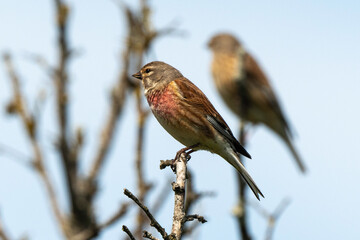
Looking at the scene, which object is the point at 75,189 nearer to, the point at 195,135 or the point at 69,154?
the point at 69,154

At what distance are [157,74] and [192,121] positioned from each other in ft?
2.79

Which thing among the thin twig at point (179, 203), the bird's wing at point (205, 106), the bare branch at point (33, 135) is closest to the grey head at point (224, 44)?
the bare branch at point (33, 135)

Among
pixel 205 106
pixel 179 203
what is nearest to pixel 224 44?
pixel 205 106

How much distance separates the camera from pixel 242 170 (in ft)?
20.2

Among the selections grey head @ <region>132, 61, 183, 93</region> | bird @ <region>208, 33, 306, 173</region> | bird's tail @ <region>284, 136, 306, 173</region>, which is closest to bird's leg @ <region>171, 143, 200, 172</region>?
grey head @ <region>132, 61, 183, 93</region>

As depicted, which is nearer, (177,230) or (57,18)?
(177,230)

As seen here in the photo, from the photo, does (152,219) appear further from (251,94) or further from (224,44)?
(224,44)

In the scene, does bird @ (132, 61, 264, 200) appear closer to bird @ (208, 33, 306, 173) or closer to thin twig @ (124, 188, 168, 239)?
thin twig @ (124, 188, 168, 239)

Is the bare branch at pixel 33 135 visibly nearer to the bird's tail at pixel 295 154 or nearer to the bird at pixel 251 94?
the bird at pixel 251 94

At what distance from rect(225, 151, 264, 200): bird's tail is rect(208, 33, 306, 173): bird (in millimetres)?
3093

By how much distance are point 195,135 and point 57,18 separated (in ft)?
17.8

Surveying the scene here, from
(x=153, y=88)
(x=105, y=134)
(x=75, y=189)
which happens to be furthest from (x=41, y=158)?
(x=153, y=88)

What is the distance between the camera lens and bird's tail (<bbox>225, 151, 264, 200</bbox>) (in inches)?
231

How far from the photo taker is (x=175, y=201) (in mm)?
Answer: 4395
